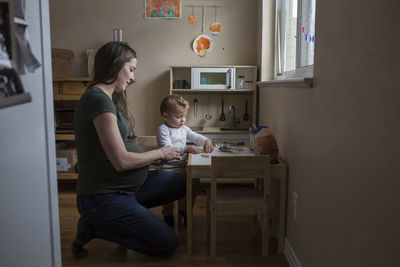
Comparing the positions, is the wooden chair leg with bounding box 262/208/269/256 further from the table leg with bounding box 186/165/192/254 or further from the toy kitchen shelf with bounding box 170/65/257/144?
the toy kitchen shelf with bounding box 170/65/257/144

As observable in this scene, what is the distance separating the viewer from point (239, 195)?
2.28 m

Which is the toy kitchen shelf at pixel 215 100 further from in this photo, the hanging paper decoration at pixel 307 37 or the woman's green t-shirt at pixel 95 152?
the woman's green t-shirt at pixel 95 152

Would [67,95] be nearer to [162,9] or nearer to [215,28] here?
[162,9]

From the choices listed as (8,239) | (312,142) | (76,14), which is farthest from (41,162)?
(76,14)

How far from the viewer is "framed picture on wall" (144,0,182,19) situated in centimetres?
395

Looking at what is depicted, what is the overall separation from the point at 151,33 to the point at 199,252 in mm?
2586

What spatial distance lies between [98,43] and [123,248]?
98.6 inches

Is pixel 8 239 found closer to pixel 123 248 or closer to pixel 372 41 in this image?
pixel 372 41

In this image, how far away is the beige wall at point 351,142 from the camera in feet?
3.32

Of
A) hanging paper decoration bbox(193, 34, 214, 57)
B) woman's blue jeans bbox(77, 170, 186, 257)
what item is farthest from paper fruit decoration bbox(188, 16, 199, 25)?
woman's blue jeans bbox(77, 170, 186, 257)


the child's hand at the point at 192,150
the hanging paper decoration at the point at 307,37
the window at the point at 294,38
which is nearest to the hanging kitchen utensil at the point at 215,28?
the window at the point at 294,38

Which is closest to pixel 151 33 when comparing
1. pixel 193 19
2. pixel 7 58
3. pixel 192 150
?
pixel 193 19

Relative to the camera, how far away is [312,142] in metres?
1.78

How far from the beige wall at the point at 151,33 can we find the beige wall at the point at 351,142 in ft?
6.83
